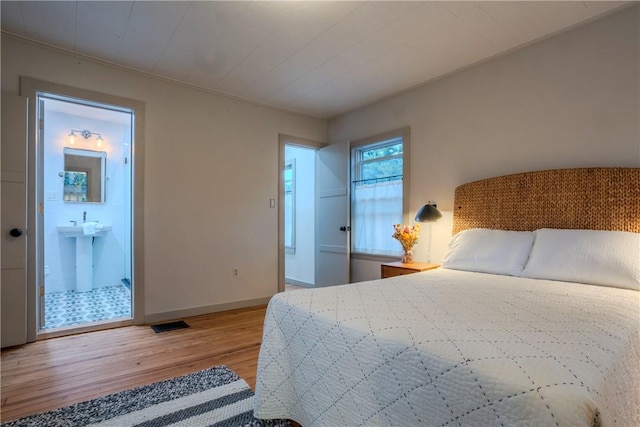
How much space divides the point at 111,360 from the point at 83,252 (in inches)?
113

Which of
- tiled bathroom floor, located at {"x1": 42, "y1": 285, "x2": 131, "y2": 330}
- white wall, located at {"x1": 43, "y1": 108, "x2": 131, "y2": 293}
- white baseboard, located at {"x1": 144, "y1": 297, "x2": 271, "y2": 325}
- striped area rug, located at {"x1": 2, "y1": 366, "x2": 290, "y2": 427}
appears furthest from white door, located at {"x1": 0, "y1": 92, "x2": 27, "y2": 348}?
white wall, located at {"x1": 43, "y1": 108, "x2": 131, "y2": 293}

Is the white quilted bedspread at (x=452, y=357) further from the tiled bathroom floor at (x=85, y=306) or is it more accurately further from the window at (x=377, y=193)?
the tiled bathroom floor at (x=85, y=306)

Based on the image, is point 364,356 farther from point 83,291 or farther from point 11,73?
point 83,291

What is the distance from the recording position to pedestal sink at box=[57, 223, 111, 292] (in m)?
4.51

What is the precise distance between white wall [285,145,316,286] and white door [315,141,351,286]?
0.41 m

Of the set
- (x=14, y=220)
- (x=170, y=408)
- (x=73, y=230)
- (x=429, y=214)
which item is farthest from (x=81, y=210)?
(x=429, y=214)

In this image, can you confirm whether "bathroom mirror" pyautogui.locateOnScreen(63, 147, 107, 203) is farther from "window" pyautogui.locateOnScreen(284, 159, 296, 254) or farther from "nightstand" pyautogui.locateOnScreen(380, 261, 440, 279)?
"nightstand" pyautogui.locateOnScreen(380, 261, 440, 279)

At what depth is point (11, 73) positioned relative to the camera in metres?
2.67

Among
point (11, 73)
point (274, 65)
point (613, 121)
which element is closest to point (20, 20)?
point (11, 73)

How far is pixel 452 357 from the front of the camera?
0.96m

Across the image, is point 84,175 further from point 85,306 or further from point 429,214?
point 429,214

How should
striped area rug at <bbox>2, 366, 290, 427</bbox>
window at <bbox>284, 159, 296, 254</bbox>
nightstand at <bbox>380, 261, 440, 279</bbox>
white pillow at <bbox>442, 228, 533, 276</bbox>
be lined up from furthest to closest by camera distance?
window at <bbox>284, 159, 296, 254</bbox> < nightstand at <bbox>380, 261, 440, 279</bbox> < white pillow at <bbox>442, 228, 533, 276</bbox> < striped area rug at <bbox>2, 366, 290, 427</bbox>

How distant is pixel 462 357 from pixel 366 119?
365 centimetres

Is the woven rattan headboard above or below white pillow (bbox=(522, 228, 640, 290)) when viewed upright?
above
